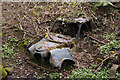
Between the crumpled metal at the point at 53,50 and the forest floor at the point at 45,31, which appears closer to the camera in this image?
the crumpled metal at the point at 53,50

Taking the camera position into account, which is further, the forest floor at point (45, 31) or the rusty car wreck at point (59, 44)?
the forest floor at point (45, 31)

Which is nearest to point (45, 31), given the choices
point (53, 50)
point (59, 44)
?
point (59, 44)

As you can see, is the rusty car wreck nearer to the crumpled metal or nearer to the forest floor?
the crumpled metal

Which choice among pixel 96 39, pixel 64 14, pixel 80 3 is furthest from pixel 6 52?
pixel 80 3

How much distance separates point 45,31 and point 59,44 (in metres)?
1.64

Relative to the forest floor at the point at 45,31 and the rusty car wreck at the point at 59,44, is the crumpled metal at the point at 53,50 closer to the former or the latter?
the rusty car wreck at the point at 59,44

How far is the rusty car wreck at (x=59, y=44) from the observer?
527 cm

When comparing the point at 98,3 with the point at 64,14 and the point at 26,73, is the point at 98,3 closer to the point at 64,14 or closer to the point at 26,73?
the point at 64,14

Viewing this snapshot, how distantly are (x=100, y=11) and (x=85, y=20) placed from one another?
1407 millimetres

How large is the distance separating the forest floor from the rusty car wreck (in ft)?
1.09

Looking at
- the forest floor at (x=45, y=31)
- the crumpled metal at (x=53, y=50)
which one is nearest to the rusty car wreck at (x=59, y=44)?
the crumpled metal at (x=53, y=50)

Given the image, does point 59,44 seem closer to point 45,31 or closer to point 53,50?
point 53,50

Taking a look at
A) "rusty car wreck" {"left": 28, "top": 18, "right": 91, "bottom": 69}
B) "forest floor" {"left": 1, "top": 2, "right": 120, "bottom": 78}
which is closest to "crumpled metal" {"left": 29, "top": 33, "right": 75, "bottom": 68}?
"rusty car wreck" {"left": 28, "top": 18, "right": 91, "bottom": 69}

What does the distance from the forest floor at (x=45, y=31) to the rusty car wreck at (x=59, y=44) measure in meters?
0.33
